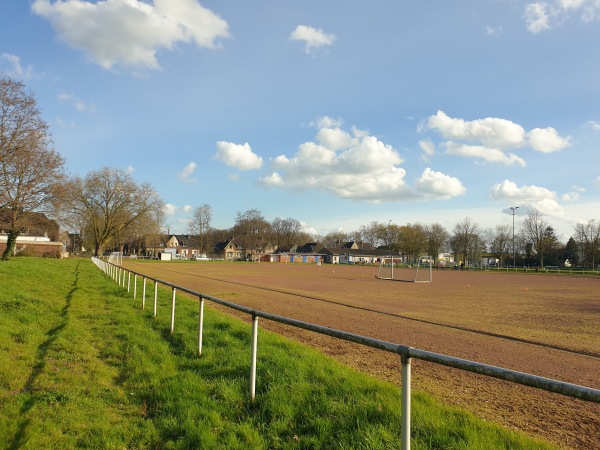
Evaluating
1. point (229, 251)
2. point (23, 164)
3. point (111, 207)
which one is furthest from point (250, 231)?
point (23, 164)

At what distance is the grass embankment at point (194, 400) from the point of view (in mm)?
3949

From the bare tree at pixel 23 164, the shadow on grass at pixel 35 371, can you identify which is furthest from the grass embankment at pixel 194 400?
the bare tree at pixel 23 164

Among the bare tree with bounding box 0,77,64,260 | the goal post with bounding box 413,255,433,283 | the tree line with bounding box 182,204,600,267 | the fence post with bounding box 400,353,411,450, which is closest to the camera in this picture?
the fence post with bounding box 400,353,411,450

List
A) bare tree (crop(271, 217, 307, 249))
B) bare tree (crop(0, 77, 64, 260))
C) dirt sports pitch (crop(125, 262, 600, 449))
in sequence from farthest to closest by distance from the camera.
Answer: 1. bare tree (crop(271, 217, 307, 249))
2. bare tree (crop(0, 77, 64, 260))
3. dirt sports pitch (crop(125, 262, 600, 449))

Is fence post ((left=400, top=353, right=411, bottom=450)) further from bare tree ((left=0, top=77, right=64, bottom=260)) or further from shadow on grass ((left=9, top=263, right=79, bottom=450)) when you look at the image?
bare tree ((left=0, top=77, right=64, bottom=260))

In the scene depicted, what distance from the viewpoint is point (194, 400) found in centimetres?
495

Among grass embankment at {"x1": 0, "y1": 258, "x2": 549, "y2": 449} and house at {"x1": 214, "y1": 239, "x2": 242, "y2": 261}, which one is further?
house at {"x1": 214, "y1": 239, "x2": 242, "y2": 261}

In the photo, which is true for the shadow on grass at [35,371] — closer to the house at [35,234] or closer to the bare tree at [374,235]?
the house at [35,234]

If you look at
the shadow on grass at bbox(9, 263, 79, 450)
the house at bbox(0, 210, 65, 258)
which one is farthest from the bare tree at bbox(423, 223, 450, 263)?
the shadow on grass at bbox(9, 263, 79, 450)

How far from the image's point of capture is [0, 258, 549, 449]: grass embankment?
3949 mm

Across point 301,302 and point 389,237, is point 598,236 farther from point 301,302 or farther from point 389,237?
point 301,302

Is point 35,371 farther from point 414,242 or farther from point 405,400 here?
point 414,242

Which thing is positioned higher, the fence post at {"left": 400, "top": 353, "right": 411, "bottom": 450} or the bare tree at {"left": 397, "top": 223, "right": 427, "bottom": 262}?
the bare tree at {"left": 397, "top": 223, "right": 427, "bottom": 262}

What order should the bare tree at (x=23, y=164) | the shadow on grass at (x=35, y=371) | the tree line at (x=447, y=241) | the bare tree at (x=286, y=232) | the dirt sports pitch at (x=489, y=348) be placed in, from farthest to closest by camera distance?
the bare tree at (x=286, y=232) → the tree line at (x=447, y=241) → the bare tree at (x=23, y=164) → the dirt sports pitch at (x=489, y=348) → the shadow on grass at (x=35, y=371)
